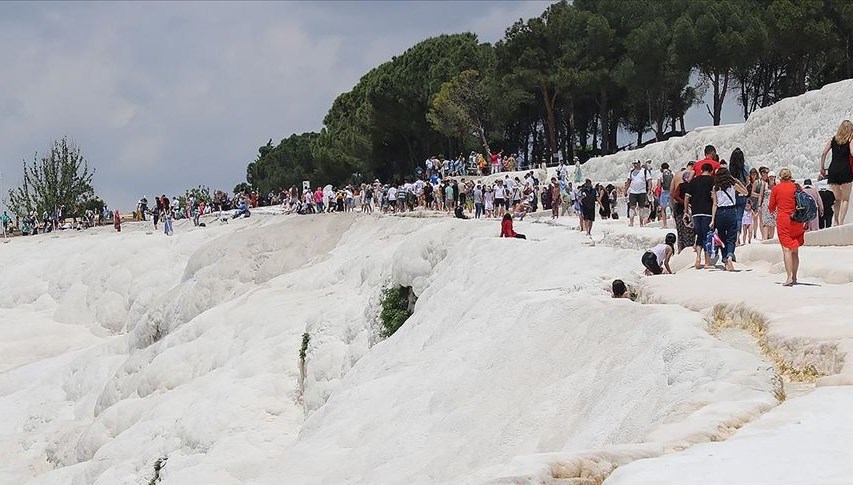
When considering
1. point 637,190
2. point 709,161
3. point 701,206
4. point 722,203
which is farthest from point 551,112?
point 722,203

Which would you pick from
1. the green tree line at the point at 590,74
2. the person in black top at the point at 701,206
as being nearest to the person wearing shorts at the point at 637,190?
the person in black top at the point at 701,206

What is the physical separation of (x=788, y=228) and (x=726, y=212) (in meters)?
2.37

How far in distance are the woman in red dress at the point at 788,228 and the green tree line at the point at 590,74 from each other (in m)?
37.3

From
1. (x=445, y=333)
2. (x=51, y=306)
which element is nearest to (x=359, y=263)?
(x=445, y=333)

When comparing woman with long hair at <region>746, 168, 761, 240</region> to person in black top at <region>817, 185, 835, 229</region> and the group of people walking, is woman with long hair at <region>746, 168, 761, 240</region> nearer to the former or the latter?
person in black top at <region>817, 185, 835, 229</region>

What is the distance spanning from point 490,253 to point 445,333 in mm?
4268

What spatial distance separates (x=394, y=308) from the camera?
26.1 metres

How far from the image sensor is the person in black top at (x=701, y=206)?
1523cm

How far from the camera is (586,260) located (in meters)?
18.5

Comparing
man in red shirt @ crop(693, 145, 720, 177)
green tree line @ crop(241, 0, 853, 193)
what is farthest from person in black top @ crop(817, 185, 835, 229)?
green tree line @ crop(241, 0, 853, 193)

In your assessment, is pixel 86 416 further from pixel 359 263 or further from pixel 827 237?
pixel 827 237

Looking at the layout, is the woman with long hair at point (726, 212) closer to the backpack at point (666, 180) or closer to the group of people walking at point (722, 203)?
the group of people walking at point (722, 203)

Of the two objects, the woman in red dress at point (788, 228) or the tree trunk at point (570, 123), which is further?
the tree trunk at point (570, 123)

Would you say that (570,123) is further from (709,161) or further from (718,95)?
(709,161)
